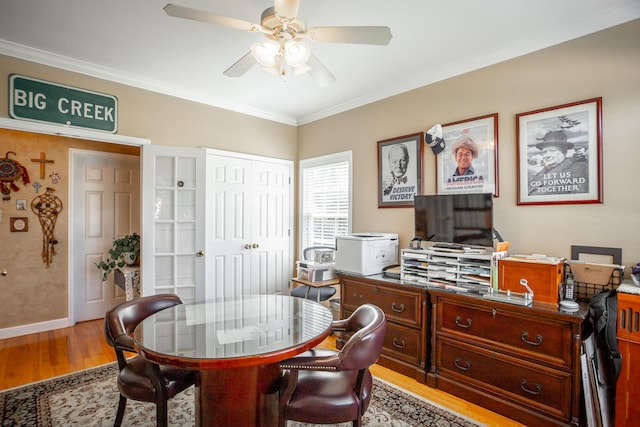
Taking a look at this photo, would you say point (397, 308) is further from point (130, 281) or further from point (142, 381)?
point (130, 281)

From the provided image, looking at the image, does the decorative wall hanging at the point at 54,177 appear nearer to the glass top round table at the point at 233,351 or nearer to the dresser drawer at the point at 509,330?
the glass top round table at the point at 233,351

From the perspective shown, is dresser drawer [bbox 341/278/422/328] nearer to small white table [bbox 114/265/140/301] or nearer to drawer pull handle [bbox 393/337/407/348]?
drawer pull handle [bbox 393/337/407/348]

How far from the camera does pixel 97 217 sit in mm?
4387

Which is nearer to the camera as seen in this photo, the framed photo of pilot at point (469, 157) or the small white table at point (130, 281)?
the framed photo of pilot at point (469, 157)

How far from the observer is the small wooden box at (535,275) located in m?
2.16

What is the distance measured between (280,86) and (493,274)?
2769 mm

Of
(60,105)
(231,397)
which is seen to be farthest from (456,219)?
(60,105)

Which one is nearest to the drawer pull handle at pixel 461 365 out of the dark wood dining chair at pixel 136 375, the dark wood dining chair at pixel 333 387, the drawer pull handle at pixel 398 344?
the drawer pull handle at pixel 398 344

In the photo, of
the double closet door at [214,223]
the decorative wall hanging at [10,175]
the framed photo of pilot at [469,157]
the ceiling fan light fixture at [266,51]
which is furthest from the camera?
the decorative wall hanging at [10,175]

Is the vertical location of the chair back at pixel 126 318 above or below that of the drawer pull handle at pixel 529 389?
above

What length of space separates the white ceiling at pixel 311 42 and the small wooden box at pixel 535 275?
1.65 meters

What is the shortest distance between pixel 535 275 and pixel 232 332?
6.44 feet

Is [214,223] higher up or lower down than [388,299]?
higher up

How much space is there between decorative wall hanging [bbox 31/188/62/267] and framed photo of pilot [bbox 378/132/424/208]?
12.8ft
